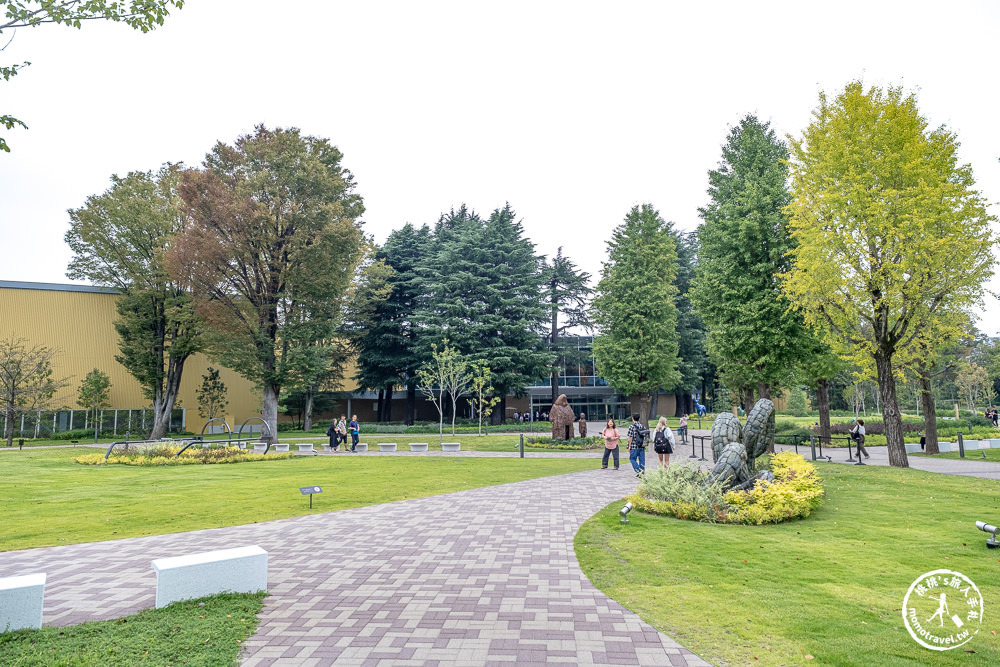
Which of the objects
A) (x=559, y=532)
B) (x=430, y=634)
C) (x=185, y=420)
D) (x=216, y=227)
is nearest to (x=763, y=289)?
(x=559, y=532)

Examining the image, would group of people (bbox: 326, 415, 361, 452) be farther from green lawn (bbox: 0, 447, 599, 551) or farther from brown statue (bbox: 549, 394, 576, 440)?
brown statue (bbox: 549, 394, 576, 440)

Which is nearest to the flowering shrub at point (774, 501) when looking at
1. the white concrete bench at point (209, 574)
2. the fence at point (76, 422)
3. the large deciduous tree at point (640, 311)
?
the white concrete bench at point (209, 574)

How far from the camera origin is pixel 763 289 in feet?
70.9

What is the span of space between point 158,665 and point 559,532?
20.9ft

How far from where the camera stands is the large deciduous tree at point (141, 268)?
35.5m

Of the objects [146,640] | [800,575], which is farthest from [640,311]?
[146,640]

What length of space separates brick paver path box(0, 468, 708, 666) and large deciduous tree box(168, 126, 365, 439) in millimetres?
21995

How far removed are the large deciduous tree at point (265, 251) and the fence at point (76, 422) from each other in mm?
13256

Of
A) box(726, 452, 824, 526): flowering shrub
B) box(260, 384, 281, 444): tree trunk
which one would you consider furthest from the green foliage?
box(726, 452, 824, 526): flowering shrub

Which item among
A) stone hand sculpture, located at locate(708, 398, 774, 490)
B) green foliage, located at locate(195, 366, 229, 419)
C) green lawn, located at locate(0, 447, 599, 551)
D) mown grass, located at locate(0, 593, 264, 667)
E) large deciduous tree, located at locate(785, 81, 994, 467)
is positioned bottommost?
green lawn, located at locate(0, 447, 599, 551)

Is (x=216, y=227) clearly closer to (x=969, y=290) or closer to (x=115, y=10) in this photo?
(x=115, y=10)

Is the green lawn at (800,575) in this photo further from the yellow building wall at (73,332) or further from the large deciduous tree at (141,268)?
the yellow building wall at (73,332)

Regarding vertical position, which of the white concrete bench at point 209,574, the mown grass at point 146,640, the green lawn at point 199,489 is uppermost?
the white concrete bench at point 209,574

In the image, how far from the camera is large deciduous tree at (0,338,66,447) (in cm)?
3284
